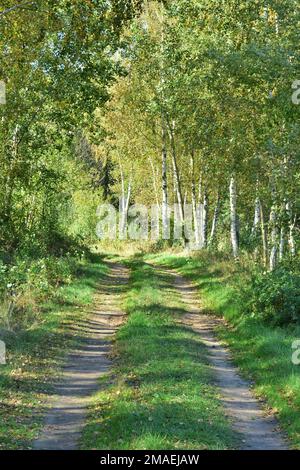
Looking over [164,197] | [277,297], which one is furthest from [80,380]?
[164,197]

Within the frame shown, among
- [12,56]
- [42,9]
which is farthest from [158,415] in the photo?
[12,56]

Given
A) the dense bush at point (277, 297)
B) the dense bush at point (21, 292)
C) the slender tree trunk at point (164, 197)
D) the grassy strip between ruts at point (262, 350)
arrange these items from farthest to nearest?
the slender tree trunk at point (164, 197)
the dense bush at point (277, 297)
the dense bush at point (21, 292)
the grassy strip between ruts at point (262, 350)

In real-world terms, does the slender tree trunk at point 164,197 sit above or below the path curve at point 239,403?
above

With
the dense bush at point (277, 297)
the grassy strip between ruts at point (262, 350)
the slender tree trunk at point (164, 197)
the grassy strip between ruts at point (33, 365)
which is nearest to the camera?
the grassy strip between ruts at point (33, 365)

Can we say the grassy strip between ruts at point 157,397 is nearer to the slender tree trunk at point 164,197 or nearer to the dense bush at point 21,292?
the dense bush at point 21,292

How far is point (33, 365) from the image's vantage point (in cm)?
1378

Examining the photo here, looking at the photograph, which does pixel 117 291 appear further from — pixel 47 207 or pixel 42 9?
pixel 42 9

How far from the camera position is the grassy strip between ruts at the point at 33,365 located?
10100mm

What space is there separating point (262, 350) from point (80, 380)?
4343mm

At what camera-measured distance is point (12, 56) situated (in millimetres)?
19375

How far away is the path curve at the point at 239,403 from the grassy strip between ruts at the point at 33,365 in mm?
3311

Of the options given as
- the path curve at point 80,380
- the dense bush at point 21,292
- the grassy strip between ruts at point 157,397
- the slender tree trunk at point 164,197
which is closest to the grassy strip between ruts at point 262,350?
the grassy strip between ruts at point 157,397

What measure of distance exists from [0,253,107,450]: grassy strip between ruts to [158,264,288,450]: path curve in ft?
10.9

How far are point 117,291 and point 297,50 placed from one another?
45.2 feet
